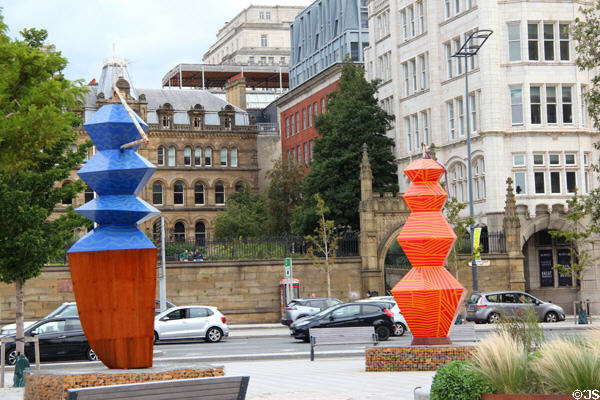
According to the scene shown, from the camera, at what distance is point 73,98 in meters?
16.4

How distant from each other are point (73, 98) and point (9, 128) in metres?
1.73

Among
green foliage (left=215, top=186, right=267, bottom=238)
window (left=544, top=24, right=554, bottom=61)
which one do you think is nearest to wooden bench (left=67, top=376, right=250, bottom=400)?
window (left=544, top=24, right=554, bottom=61)

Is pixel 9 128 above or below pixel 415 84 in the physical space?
below

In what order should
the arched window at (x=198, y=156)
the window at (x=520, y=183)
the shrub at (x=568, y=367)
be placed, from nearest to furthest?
the shrub at (x=568, y=367) → the window at (x=520, y=183) → the arched window at (x=198, y=156)

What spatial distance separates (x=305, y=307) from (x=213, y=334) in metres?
5.24

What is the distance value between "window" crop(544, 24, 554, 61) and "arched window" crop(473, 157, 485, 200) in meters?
6.56

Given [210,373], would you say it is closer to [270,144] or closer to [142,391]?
[142,391]

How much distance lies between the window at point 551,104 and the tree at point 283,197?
21888 mm

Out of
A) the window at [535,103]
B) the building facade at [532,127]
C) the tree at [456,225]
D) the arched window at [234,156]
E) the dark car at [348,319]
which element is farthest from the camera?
the arched window at [234,156]

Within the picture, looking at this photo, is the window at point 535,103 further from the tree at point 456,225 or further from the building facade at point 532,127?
the tree at point 456,225

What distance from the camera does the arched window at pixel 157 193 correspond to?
269ft

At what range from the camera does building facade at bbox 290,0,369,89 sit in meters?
76.7

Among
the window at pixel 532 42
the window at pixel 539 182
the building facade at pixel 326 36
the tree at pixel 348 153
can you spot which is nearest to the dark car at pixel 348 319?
the window at pixel 539 182

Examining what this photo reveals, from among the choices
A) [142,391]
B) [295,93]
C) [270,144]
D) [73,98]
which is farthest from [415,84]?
[142,391]
